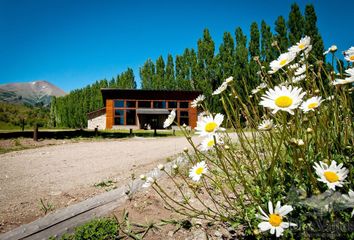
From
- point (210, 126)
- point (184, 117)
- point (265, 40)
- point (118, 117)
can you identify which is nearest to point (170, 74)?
point (184, 117)

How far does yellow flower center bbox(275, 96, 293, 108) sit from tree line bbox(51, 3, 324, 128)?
16.1 metres

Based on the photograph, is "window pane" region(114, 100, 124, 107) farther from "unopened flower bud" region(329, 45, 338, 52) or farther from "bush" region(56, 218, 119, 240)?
"unopened flower bud" region(329, 45, 338, 52)

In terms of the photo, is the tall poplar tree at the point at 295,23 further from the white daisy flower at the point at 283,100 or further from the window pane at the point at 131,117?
the white daisy flower at the point at 283,100

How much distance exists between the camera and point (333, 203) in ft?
3.45

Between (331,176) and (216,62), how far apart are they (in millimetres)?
23976

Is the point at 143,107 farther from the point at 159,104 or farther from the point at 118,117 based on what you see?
the point at 118,117

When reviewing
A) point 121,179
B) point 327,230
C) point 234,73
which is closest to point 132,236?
point 327,230

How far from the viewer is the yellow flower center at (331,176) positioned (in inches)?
39.2

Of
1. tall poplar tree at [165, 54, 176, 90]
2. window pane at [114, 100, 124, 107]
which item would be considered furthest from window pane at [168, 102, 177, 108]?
window pane at [114, 100, 124, 107]

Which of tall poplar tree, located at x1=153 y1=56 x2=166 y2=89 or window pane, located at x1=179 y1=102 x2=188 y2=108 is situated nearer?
window pane, located at x1=179 y1=102 x2=188 y2=108

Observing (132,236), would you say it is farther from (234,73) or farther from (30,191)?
(234,73)

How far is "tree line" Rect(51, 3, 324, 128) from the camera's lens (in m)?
20.2

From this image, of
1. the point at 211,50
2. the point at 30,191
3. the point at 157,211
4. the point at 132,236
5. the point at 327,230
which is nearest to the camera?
the point at 327,230

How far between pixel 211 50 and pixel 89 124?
18211 mm
